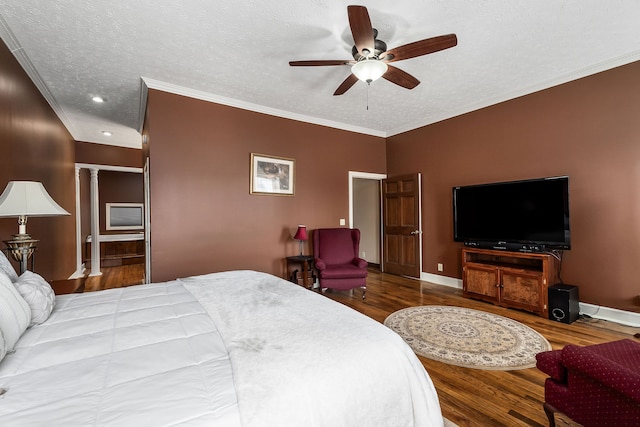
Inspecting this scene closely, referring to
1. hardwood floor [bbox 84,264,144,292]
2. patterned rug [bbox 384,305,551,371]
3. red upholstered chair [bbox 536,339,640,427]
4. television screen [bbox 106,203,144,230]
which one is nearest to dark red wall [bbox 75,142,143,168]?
television screen [bbox 106,203,144,230]

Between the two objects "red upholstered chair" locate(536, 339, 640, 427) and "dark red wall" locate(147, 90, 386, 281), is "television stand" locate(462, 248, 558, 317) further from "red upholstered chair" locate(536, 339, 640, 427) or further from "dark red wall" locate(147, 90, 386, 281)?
"dark red wall" locate(147, 90, 386, 281)

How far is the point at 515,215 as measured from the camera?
3641mm

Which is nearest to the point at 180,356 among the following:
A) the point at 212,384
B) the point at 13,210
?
the point at 212,384

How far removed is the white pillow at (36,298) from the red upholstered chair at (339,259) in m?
2.83

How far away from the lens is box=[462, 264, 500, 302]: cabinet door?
3.66 metres

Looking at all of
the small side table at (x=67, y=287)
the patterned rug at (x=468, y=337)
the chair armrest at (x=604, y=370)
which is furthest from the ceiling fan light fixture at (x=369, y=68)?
the small side table at (x=67, y=287)

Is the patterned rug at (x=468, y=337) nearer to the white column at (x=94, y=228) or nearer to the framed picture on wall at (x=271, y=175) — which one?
the framed picture on wall at (x=271, y=175)

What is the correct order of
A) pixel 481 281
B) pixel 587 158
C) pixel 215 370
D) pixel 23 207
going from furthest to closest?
pixel 481 281 → pixel 587 158 → pixel 23 207 → pixel 215 370

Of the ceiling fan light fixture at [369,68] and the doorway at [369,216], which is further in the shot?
the doorway at [369,216]

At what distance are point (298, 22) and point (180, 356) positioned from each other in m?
2.53

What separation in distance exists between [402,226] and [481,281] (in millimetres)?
1718

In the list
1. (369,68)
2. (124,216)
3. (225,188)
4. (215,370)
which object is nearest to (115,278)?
(124,216)

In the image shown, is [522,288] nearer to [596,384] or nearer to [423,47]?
[596,384]

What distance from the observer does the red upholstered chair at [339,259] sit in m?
3.91
